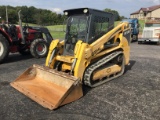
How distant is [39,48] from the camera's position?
34.2 feet

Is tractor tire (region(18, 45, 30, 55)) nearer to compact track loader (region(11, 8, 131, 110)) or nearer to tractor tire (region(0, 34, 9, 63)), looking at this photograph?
tractor tire (region(0, 34, 9, 63))

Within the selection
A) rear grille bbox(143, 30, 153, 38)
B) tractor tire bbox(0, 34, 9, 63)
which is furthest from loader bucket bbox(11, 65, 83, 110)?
rear grille bbox(143, 30, 153, 38)

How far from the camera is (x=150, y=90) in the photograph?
5953mm

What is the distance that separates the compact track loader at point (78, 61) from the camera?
5.25 metres

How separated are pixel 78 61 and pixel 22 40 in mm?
5235

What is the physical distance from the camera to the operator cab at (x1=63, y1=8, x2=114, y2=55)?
6324mm

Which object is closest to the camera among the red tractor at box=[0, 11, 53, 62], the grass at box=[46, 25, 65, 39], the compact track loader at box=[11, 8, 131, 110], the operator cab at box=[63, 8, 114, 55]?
the compact track loader at box=[11, 8, 131, 110]

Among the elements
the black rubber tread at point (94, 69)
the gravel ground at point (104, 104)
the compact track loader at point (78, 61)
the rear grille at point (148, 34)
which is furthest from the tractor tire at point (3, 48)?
the rear grille at point (148, 34)

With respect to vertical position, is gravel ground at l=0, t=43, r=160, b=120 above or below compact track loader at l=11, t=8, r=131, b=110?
below

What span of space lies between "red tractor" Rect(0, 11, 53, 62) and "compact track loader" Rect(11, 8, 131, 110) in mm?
3391

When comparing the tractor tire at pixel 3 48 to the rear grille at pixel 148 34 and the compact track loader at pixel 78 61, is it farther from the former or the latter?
the rear grille at pixel 148 34

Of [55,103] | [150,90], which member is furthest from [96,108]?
[150,90]

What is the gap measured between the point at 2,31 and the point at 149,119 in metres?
7.32

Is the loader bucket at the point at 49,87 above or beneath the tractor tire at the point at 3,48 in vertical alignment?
beneath
